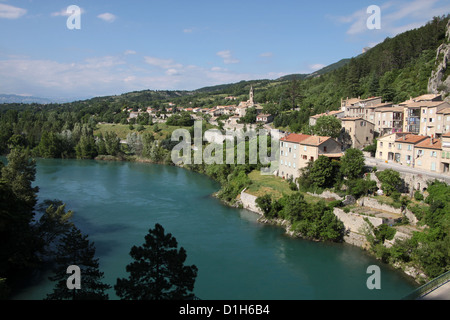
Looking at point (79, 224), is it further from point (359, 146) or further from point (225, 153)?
point (359, 146)

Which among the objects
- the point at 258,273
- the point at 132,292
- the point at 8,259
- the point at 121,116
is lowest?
the point at 258,273

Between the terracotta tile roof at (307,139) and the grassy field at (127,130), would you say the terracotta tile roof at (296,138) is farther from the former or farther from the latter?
the grassy field at (127,130)

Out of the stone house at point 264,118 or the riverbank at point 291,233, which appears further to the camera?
the stone house at point 264,118

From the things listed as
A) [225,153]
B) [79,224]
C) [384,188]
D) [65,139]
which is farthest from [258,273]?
[65,139]

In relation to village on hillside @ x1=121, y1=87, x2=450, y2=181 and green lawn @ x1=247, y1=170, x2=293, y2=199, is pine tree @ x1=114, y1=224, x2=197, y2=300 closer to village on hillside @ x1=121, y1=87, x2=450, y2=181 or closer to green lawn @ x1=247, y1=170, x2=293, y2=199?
green lawn @ x1=247, y1=170, x2=293, y2=199

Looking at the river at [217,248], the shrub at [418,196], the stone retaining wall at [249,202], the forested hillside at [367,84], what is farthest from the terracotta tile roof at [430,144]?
the forested hillside at [367,84]

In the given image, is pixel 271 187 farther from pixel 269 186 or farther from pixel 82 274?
pixel 82 274

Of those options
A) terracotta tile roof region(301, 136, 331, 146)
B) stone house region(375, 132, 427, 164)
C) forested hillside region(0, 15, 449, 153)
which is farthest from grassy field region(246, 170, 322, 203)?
forested hillside region(0, 15, 449, 153)
